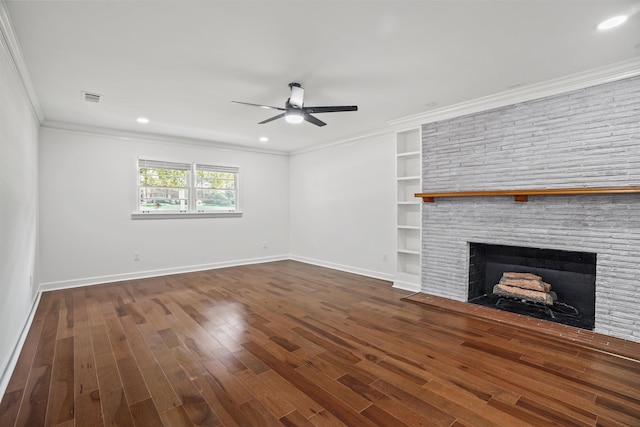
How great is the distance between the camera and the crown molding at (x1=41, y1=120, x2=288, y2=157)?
15.3 ft

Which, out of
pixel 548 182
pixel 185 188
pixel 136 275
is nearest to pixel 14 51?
pixel 185 188

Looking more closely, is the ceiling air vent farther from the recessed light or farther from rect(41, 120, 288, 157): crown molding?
the recessed light

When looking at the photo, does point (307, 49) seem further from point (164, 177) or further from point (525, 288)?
point (164, 177)

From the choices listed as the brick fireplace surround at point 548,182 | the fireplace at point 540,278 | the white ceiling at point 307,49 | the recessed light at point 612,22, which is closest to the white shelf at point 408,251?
the brick fireplace surround at point 548,182

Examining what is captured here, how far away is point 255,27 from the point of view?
224 cm

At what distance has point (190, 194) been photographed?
19.6 ft

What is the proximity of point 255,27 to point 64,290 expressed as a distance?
4.84m

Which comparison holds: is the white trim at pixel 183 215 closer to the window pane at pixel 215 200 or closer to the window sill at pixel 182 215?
the window sill at pixel 182 215

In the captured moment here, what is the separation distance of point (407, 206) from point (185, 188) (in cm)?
417

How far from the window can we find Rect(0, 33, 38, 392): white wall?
1803 mm

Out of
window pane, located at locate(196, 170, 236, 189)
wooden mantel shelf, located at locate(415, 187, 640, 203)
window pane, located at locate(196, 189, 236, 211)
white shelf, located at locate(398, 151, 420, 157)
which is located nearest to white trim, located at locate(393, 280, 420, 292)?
wooden mantel shelf, located at locate(415, 187, 640, 203)

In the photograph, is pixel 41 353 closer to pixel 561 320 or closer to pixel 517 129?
pixel 561 320

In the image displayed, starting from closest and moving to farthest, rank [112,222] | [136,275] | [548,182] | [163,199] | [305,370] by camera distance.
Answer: [305,370] → [548,182] → [112,222] → [136,275] → [163,199]

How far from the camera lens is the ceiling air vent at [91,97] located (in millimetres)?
3520
